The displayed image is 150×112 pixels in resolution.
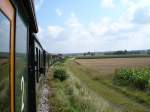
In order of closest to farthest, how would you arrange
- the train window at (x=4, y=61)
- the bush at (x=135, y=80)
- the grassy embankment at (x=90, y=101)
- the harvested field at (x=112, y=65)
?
1. the train window at (x=4, y=61)
2. the grassy embankment at (x=90, y=101)
3. the bush at (x=135, y=80)
4. the harvested field at (x=112, y=65)

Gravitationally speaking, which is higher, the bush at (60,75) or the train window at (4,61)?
the train window at (4,61)

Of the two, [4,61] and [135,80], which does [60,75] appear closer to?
[135,80]

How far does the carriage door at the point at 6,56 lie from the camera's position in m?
2.37

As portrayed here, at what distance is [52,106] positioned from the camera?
12016mm

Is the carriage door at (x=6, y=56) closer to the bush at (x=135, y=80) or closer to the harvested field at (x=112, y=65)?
the bush at (x=135, y=80)

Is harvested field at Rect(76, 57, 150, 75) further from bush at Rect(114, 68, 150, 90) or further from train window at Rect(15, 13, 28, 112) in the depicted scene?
train window at Rect(15, 13, 28, 112)

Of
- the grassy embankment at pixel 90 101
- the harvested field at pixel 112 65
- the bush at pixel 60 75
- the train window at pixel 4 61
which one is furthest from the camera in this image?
the harvested field at pixel 112 65

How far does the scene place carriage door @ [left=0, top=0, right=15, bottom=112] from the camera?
2.37 m

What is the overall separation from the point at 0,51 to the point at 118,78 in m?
30.4

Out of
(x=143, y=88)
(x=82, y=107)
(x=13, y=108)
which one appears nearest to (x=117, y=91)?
(x=143, y=88)

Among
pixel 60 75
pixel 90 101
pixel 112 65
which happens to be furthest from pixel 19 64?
pixel 112 65

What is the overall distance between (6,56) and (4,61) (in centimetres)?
6

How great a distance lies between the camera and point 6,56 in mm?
2527

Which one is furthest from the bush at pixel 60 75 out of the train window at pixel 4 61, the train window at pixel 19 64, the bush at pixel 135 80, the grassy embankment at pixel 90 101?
the train window at pixel 4 61
